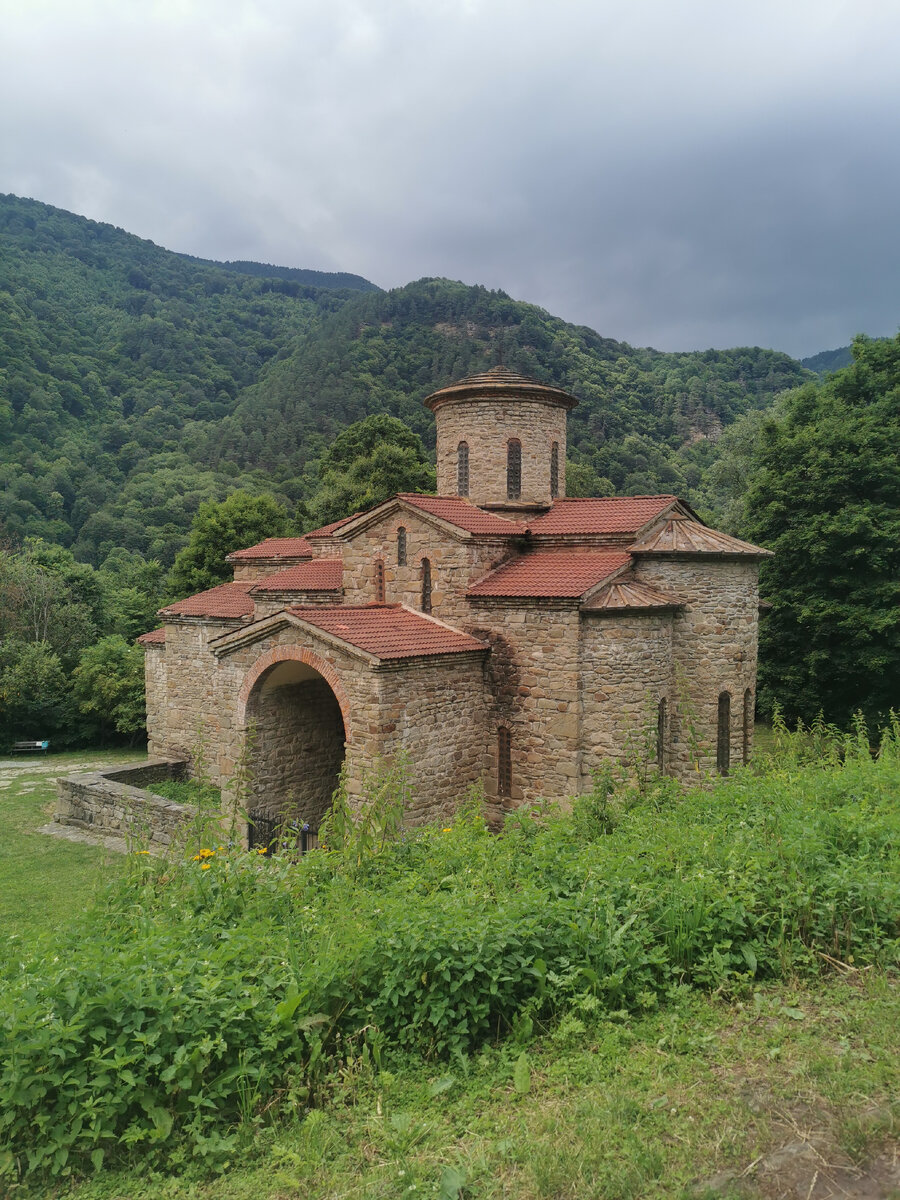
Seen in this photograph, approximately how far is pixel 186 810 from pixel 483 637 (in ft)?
19.0

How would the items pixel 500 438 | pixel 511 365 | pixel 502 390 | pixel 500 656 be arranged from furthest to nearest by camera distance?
pixel 511 365
pixel 500 438
pixel 502 390
pixel 500 656

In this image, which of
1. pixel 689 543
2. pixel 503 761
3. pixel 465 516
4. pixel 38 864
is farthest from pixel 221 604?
pixel 689 543

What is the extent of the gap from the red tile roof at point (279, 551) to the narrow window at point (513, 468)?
616 cm

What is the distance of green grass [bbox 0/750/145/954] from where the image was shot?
8.97 metres

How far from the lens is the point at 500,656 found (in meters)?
11.8

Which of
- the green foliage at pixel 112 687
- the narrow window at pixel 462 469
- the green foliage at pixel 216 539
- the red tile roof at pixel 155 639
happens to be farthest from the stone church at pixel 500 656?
the green foliage at pixel 216 539

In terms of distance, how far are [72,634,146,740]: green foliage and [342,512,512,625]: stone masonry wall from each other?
11.8 meters

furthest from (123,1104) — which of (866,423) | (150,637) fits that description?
(866,423)

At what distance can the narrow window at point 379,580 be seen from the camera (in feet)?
44.0

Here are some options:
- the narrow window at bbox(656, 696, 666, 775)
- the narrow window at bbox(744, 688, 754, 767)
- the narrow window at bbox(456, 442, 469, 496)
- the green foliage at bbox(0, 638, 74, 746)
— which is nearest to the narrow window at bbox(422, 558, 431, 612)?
the narrow window at bbox(456, 442, 469, 496)

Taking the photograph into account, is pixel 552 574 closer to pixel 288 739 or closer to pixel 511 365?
pixel 288 739

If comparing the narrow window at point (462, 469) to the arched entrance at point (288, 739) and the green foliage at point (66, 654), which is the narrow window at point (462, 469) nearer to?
the arched entrance at point (288, 739)

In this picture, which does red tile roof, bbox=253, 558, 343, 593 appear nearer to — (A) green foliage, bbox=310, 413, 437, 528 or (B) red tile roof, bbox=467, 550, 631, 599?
(B) red tile roof, bbox=467, 550, 631, 599

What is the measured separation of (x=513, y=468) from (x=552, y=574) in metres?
3.73
